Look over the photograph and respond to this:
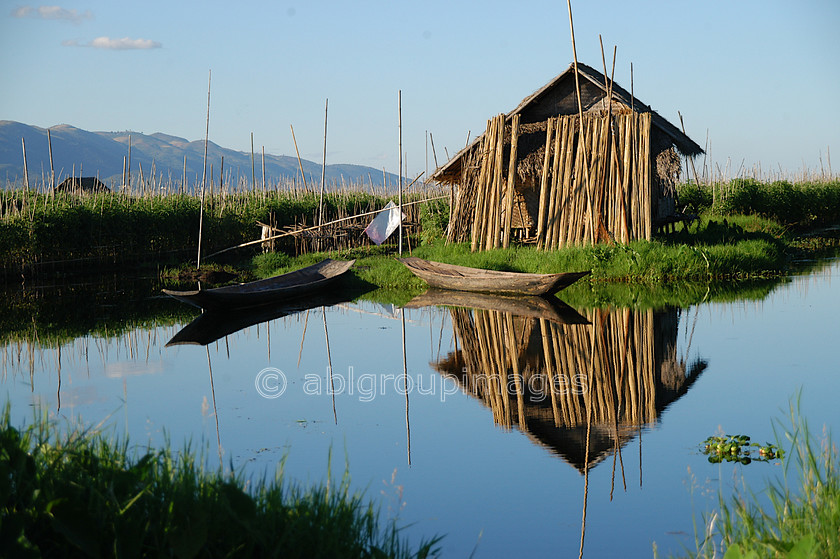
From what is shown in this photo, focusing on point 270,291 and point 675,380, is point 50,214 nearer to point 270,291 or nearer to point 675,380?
point 270,291

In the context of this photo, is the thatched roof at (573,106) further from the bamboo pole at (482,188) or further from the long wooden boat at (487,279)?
the long wooden boat at (487,279)

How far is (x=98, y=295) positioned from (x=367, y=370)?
992 centimetres

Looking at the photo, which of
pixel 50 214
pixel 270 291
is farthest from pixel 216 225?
pixel 270 291

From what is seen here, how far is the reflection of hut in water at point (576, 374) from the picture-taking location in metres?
6.35

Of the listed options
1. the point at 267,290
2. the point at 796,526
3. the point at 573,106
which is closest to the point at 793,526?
the point at 796,526

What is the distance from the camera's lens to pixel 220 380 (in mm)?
8641

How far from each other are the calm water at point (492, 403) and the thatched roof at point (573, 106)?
21.7 ft

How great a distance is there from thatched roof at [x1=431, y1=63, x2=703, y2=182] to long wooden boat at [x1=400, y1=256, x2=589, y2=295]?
3.96 meters

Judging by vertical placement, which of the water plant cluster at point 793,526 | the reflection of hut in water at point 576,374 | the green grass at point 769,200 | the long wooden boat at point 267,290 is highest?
the green grass at point 769,200

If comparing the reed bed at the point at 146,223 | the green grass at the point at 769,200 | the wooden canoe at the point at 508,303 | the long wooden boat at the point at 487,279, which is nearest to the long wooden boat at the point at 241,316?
the long wooden boat at the point at 487,279

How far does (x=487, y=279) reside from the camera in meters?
14.7

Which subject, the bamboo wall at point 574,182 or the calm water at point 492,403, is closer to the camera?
the calm water at point 492,403

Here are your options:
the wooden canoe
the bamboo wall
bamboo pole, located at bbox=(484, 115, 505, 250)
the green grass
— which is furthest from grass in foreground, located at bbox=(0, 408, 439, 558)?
the green grass

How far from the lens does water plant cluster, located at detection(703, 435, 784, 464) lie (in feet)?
18.0
